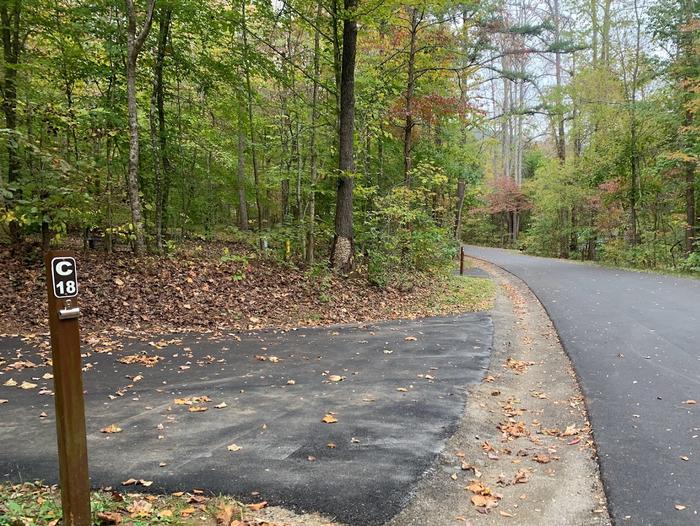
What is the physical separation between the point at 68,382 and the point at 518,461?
129 inches

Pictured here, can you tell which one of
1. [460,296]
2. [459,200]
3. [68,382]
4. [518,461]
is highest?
[459,200]

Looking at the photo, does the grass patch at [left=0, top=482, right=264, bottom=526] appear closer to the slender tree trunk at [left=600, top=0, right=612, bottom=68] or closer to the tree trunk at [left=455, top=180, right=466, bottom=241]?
the tree trunk at [left=455, top=180, right=466, bottom=241]

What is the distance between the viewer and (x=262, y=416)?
4305mm

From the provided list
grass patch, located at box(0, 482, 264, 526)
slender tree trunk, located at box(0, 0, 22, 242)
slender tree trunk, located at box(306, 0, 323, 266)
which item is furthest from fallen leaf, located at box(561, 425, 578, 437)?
slender tree trunk, located at box(0, 0, 22, 242)

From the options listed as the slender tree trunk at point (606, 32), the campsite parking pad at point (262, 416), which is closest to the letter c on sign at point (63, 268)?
the campsite parking pad at point (262, 416)

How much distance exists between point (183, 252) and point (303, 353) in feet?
17.2

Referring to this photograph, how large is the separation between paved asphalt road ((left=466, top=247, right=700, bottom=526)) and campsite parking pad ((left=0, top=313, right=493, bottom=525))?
1.31 metres

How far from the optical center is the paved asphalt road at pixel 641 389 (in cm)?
321

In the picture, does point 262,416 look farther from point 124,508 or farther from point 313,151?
point 313,151

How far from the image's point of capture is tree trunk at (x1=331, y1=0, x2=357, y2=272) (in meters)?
10.7

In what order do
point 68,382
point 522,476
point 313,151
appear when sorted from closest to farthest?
point 68,382 → point 522,476 → point 313,151

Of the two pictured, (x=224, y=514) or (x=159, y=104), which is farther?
(x=159, y=104)

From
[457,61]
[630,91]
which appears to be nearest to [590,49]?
[630,91]

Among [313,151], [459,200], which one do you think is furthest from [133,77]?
[459,200]
